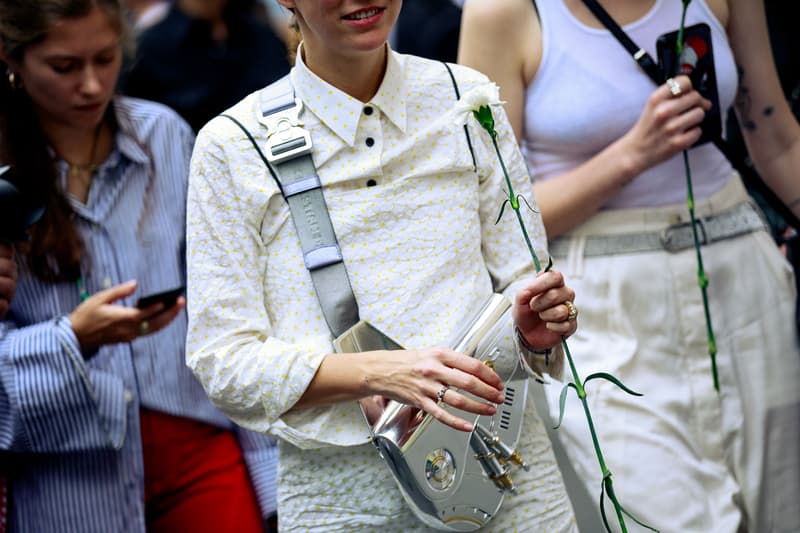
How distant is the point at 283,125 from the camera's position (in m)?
2.19

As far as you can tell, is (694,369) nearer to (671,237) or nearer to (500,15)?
(671,237)

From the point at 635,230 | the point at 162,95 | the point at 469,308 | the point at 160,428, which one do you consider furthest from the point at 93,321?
the point at 162,95

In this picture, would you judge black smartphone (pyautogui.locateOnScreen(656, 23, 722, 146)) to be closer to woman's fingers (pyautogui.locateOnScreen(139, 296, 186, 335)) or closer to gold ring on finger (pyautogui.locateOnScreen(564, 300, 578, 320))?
gold ring on finger (pyautogui.locateOnScreen(564, 300, 578, 320))

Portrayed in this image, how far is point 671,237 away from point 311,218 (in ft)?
3.17

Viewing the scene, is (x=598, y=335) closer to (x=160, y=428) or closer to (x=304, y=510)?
(x=304, y=510)

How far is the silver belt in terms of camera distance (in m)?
2.72

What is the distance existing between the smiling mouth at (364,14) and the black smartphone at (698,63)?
32.6 inches

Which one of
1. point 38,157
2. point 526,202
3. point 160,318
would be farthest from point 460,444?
point 38,157

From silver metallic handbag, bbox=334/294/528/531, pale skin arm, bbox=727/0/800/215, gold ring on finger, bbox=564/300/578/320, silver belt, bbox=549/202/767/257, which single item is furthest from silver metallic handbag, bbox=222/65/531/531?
pale skin arm, bbox=727/0/800/215

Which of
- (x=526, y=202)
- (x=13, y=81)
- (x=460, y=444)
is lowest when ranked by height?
(x=460, y=444)

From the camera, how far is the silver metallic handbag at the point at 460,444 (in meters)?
2.04

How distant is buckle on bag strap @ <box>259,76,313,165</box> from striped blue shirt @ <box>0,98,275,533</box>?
3.03 ft

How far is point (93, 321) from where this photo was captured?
2803 mm

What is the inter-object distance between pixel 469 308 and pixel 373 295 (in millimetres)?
184
